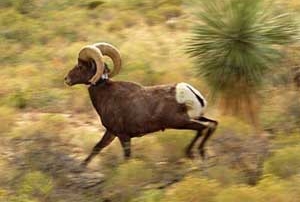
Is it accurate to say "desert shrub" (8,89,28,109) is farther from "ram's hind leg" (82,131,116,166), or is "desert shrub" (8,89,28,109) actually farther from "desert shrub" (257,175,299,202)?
"desert shrub" (257,175,299,202)

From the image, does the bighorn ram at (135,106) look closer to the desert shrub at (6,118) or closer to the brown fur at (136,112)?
the brown fur at (136,112)

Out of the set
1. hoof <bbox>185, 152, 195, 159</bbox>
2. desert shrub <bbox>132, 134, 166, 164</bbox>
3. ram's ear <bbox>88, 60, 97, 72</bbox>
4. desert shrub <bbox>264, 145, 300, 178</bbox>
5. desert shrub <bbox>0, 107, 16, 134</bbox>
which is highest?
ram's ear <bbox>88, 60, 97, 72</bbox>

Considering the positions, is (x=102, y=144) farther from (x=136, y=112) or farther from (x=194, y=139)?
(x=194, y=139)

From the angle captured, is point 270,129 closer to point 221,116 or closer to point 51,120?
point 221,116

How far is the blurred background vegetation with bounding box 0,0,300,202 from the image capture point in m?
9.41

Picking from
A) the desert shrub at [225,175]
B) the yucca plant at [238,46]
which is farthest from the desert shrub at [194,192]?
the yucca plant at [238,46]

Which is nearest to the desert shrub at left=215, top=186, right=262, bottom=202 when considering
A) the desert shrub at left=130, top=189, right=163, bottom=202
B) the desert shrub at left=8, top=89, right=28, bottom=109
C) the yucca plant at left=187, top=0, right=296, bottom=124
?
the desert shrub at left=130, top=189, right=163, bottom=202

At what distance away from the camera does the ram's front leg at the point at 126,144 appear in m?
10.7

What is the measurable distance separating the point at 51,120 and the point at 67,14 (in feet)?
32.1

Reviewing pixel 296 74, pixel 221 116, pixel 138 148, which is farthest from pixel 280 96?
pixel 138 148

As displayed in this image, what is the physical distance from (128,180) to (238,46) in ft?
10.8

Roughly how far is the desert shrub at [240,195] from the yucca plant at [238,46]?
391cm

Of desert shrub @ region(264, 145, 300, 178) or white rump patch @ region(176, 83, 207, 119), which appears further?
white rump patch @ region(176, 83, 207, 119)

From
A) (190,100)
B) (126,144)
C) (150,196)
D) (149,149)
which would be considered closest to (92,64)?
(126,144)
